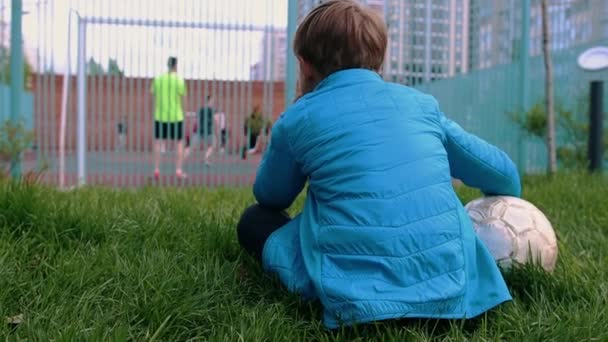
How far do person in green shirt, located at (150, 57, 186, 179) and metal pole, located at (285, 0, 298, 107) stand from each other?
136 cm

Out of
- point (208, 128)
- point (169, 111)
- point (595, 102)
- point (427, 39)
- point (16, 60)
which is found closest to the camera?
point (595, 102)

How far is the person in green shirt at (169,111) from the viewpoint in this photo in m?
8.00

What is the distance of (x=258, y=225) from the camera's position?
8.50 feet

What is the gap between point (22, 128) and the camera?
682cm

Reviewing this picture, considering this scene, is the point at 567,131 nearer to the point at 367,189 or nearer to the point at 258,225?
the point at 258,225

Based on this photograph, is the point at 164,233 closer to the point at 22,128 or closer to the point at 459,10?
the point at 22,128

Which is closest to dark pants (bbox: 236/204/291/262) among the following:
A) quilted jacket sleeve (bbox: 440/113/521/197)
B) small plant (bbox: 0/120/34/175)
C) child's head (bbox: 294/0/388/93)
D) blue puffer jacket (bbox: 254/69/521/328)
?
blue puffer jacket (bbox: 254/69/521/328)

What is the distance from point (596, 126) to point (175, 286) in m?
4.91

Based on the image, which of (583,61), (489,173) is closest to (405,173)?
(489,173)

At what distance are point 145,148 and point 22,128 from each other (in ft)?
5.88

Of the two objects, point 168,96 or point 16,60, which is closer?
point 16,60

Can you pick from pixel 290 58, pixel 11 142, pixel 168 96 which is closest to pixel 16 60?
pixel 11 142

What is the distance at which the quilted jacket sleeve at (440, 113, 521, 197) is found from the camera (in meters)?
2.33

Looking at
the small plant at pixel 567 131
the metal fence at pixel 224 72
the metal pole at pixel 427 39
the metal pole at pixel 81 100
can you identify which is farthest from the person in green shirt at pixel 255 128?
the small plant at pixel 567 131
